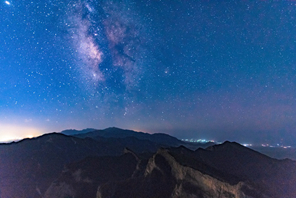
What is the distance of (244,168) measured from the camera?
230 ft

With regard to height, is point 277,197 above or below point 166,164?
below

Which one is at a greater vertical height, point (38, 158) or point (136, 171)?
point (38, 158)

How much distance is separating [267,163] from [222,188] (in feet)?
152

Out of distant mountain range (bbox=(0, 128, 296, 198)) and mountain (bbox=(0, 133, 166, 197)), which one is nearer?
distant mountain range (bbox=(0, 128, 296, 198))

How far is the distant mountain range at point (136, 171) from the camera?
156ft

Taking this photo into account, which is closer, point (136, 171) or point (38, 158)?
point (136, 171)

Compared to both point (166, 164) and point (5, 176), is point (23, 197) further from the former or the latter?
point (166, 164)

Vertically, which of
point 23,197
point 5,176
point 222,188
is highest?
point 222,188

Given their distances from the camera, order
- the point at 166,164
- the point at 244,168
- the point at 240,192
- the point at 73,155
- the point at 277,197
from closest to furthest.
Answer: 1. the point at 240,192
2. the point at 277,197
3. the point at 166,164
4. the point at 244,168
5. the point at 73,155

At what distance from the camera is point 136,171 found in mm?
68938

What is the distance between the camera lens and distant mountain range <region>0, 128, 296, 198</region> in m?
47.5

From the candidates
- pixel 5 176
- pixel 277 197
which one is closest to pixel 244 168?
pixel 277 197

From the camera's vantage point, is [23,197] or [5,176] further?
[5,176]

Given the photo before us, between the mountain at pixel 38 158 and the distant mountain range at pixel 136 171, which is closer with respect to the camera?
the distant mountain range at pixel 136 171
